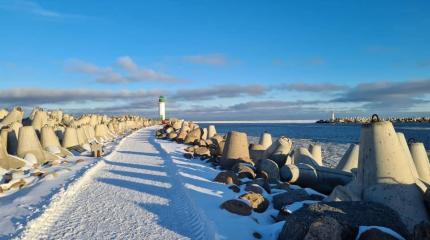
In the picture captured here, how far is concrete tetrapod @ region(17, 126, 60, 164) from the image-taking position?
16.2 meters

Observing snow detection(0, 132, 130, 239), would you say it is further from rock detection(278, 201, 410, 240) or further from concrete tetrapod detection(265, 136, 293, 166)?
concrete tetrapod detection(265, 136, 293, 166)

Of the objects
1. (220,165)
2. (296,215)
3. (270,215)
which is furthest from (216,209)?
(220,165)

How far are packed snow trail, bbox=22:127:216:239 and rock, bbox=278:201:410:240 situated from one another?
1.27 m

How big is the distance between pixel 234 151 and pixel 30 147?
851 centimetres

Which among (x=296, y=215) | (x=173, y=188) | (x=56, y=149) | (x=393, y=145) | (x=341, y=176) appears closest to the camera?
(x=296, y=215)

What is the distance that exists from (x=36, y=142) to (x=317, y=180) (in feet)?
38.1

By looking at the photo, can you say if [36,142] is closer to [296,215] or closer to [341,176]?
[341,176]

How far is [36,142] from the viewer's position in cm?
1675

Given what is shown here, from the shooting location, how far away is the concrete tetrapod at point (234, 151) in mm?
14172

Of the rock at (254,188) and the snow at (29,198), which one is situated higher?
the rock at (254,188)

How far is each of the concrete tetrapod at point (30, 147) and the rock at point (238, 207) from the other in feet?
35.8

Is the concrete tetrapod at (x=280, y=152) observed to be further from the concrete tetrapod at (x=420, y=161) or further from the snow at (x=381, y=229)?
the snow at (x=381, y=229)

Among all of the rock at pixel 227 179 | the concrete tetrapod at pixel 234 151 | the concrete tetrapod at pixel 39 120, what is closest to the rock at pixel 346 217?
the rock at pixel 227 179

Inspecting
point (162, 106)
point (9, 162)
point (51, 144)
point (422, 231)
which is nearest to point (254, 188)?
point (422, 231)
